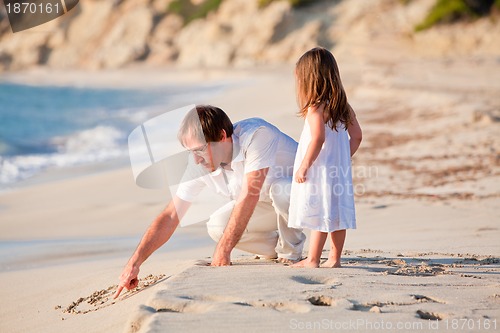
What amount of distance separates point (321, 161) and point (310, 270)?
593 mm

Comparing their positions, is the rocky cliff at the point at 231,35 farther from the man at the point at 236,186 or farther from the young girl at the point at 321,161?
the young girl at the point at 321,161

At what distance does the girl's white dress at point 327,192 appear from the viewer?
4.14 m

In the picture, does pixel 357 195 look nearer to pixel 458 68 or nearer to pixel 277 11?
pixel 458 68

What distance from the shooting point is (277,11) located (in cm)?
3697

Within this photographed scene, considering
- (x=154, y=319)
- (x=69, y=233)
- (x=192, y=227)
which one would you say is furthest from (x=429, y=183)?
(x=154, y=319)

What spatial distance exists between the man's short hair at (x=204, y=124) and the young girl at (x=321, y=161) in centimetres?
46

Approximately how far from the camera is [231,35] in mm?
39406

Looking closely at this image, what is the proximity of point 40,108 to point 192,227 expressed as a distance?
70.3ft

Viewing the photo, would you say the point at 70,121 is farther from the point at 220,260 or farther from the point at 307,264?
the point at 307,264

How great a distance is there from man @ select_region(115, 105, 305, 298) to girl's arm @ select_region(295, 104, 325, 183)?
A: 254 mm

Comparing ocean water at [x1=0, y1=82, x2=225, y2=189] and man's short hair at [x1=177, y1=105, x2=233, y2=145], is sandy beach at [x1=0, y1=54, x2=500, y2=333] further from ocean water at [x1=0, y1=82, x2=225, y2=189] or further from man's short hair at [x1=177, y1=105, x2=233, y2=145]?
ocean water at [x1=0, y1=82, x2=225, y2=189]

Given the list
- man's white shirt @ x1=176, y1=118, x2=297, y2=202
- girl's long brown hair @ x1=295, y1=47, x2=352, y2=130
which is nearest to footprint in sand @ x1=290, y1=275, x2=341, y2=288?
man's white shirt @ x1=176, y1=118, x2=297, y2=202

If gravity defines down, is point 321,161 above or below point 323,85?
→ below

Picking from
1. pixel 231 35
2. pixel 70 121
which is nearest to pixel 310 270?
pixel 70 121
